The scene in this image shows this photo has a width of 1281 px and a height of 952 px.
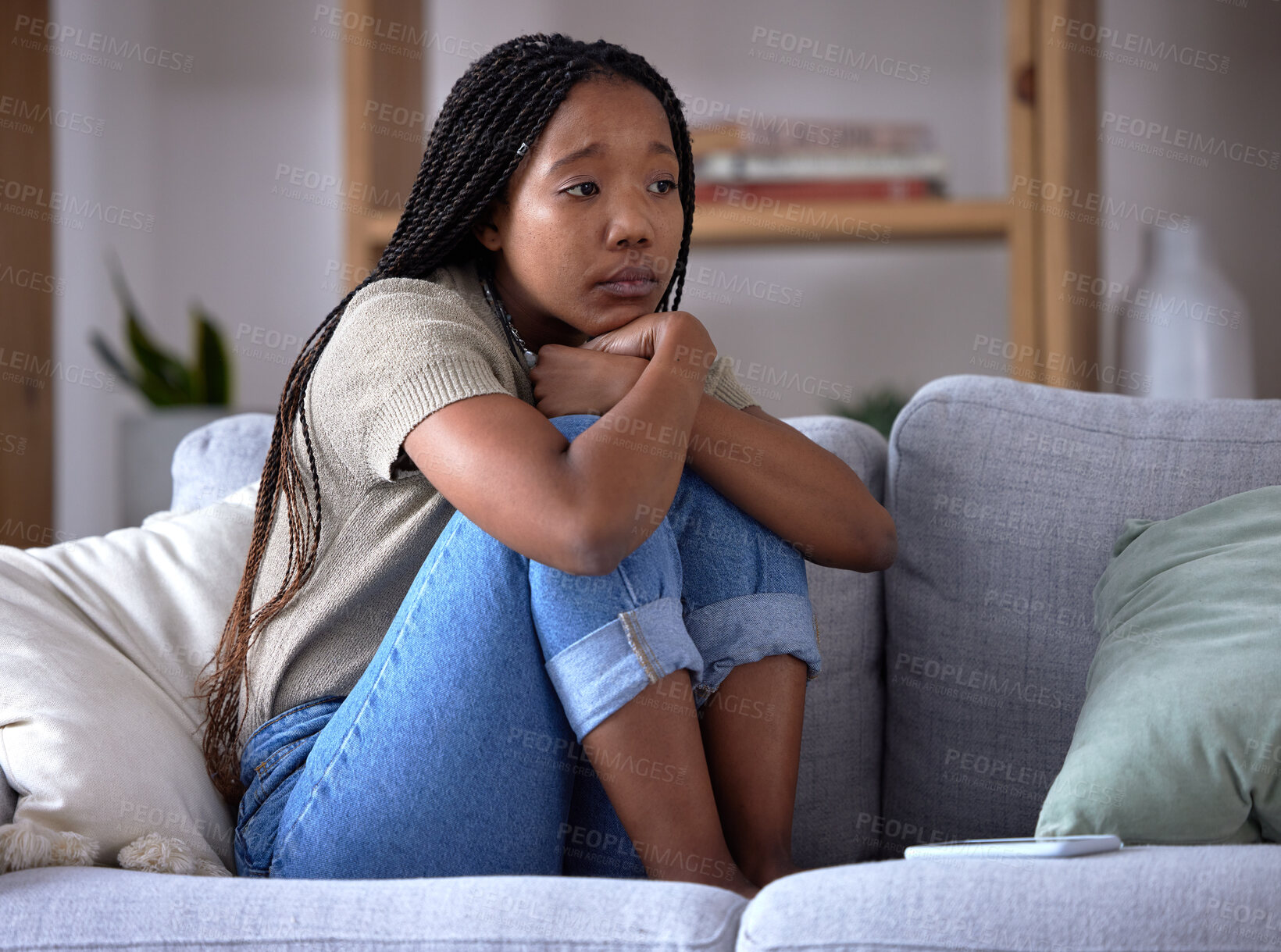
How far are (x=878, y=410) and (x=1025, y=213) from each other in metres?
0.46

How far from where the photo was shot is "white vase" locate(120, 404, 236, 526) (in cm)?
220

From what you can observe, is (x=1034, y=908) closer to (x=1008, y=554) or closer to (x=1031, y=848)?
(x=1031, y=848)

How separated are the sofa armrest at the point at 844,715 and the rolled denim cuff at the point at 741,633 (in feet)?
1.14

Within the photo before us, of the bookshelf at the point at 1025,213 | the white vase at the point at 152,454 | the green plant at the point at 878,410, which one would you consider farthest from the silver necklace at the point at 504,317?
the white vase at the point at 152,454

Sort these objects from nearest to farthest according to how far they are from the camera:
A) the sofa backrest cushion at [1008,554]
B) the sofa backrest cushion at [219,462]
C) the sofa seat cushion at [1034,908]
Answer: the sofa seat cushion at [1034,908] → the sofa backrest cushion at [1008,554] → the sofa backrest cushion at [219,462]

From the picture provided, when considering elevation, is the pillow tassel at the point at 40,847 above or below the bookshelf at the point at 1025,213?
below

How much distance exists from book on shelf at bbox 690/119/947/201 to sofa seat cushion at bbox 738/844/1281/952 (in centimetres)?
161

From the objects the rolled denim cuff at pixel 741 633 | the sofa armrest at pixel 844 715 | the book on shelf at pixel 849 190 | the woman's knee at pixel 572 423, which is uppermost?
the book on shelf at pixel 849 190

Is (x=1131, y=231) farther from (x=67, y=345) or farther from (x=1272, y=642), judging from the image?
(x=67, y=345)

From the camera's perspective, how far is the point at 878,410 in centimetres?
204

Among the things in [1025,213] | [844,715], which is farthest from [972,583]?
[1025,213]

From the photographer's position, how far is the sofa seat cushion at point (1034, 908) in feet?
2.40

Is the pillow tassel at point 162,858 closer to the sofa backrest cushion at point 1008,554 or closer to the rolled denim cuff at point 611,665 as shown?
the rolled denim cuff at point 611,665

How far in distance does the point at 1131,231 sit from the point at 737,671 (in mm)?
1746
